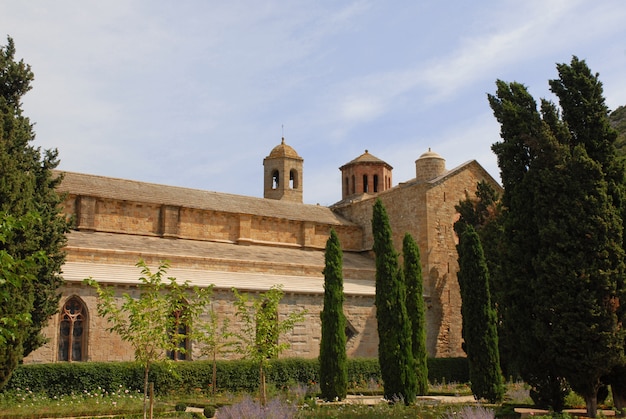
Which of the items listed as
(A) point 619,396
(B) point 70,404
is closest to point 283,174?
(B) point 70,404

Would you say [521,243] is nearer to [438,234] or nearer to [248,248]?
[438,234]

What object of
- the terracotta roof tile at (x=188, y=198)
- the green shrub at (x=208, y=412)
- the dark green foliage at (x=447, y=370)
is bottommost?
the green shrub at (x=208, y=412)

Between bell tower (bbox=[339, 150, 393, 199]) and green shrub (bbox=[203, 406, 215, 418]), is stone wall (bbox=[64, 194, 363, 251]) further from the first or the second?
green shrub (bbox=[203, 406, 215, 418])

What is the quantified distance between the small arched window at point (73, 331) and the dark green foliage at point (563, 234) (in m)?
12.8

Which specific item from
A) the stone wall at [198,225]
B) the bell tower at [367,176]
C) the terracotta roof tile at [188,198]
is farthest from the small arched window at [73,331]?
the bell tower at [367,176]

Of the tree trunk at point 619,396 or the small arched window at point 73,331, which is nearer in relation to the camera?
the tree trunk at point 619,396

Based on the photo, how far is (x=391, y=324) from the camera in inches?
746

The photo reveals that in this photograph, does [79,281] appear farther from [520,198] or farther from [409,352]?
[520,198]

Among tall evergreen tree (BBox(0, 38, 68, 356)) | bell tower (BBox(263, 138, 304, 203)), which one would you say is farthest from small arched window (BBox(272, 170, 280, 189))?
tall evergreen tree (BBox(0, 38, 68, 356))

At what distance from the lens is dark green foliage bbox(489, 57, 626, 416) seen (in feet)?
42.4

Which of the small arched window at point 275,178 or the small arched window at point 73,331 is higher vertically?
the small arched window at point 275,178

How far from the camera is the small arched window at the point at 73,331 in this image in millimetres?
19859

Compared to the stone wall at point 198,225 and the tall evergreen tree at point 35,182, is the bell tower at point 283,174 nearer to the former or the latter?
the stone wall at point 198,225

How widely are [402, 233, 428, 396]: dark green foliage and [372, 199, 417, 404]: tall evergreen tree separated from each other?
186 cm
